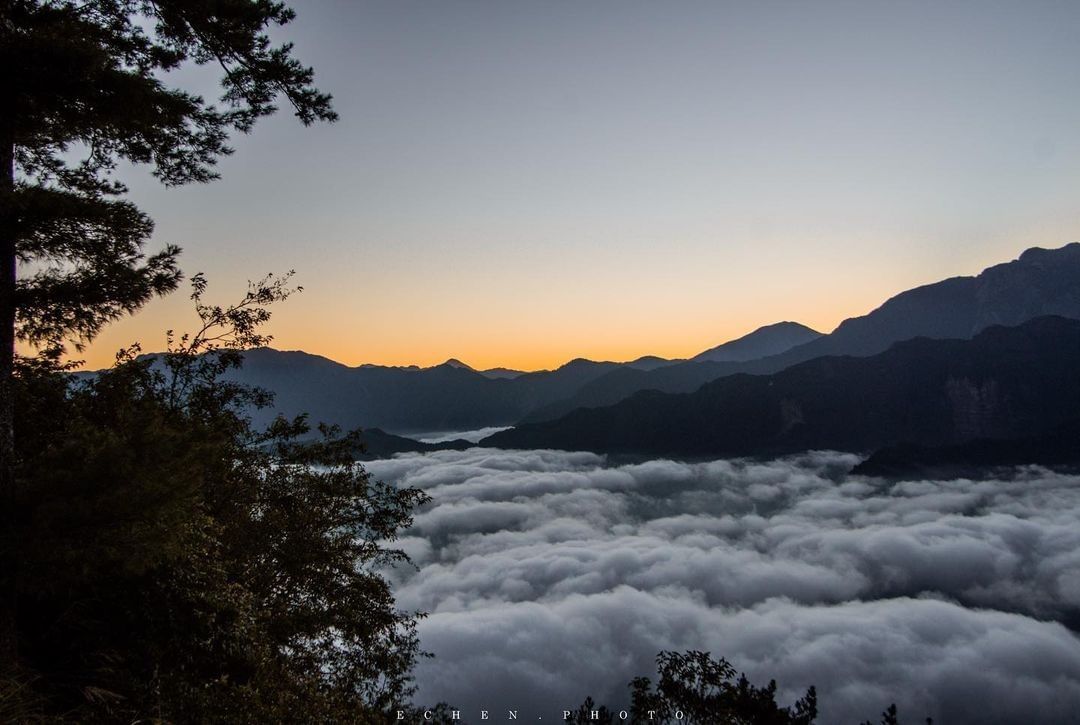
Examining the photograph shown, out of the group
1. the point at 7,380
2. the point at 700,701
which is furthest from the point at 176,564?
the point at 700,701

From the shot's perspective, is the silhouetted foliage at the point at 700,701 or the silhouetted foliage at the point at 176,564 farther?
the silhouetted foliage at the point at 700,701

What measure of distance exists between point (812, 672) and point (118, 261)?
172m

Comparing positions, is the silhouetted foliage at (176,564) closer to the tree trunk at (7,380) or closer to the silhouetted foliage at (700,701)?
the tree trunk at (7,380)

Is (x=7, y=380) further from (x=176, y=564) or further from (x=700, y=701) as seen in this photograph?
(x=700, y=701)

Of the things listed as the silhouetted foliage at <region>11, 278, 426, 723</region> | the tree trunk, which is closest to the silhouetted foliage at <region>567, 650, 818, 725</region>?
the silhouetted foliage at <region>11, 278, 426, 723</region>

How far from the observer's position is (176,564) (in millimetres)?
8945

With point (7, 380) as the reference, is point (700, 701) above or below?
below

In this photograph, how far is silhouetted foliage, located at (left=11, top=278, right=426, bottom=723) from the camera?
6898 mm

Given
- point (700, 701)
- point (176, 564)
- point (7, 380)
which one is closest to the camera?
point (7, 380)

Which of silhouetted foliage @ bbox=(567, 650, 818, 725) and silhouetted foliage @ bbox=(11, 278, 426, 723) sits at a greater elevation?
silhouetted foliage @ bbox=(11, 278, 426, 723)

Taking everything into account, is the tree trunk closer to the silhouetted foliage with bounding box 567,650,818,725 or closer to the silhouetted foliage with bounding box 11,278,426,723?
the silhouetted foliage with bounding box 11,278,426,723

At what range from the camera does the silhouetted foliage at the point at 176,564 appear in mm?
6898

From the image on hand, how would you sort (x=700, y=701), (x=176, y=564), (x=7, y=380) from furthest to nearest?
(x=700, y=701) < (x=176, y=564) < (x=7, y=380)

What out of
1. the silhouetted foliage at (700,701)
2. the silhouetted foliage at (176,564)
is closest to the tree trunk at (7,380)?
the silhouetted foliage at (176,564)
